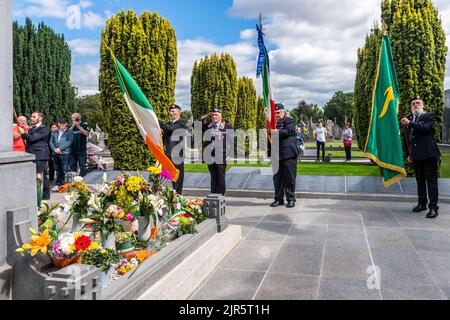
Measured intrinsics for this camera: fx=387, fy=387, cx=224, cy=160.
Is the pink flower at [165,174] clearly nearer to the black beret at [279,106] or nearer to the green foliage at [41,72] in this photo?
the black beret at [279,106]

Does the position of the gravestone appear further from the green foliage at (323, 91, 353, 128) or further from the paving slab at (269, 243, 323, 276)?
the green foliage at (323, 91, 353, 128)

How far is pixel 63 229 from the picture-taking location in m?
4.12

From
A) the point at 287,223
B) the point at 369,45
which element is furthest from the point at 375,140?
the point at 369,45

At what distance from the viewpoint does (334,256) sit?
476 cm

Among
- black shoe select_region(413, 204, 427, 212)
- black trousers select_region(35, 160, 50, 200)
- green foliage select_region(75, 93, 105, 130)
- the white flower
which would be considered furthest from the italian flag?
green foliage select_region(75, 93, 105, 130)

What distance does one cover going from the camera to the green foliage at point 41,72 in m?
26.2

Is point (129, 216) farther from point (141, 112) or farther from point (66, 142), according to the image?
point (66, 142)

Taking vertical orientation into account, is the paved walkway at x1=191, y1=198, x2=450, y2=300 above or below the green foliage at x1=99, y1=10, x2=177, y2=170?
below

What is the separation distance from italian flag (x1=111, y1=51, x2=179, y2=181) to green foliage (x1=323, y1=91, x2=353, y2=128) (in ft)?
289

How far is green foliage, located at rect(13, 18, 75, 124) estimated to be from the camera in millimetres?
26156

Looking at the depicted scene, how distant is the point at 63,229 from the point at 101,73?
7.80 meters

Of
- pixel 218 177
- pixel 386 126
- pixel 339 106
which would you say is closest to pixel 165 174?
pixel 218 177
